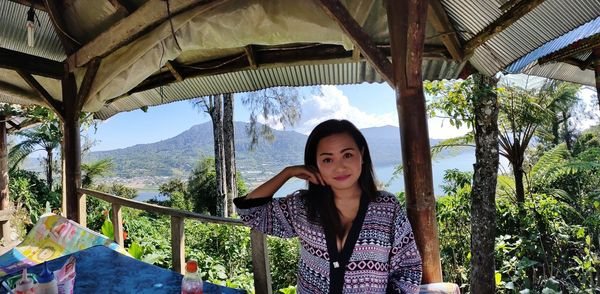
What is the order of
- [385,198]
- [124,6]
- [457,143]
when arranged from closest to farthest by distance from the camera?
[385,198], [124,6], [457,143]

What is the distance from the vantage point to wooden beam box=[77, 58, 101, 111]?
3109 mm

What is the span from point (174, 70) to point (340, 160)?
249 centimetres

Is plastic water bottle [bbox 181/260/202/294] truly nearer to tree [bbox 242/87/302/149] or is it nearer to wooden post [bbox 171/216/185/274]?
wooden post [bbox 171/216/185/274]

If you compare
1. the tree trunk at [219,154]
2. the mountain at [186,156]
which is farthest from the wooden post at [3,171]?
the mountain at [186,156]

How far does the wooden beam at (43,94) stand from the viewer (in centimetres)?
359

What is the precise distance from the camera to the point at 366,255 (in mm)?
1449

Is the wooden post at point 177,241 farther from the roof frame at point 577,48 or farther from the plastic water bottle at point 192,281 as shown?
the roof frame at point 577,48

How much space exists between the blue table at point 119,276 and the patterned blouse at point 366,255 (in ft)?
1.47

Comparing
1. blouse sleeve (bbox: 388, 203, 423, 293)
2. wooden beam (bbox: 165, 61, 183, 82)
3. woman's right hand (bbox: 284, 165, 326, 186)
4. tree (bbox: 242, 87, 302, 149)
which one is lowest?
blouse sleeve (bbox: 388, 203, 423, 293)

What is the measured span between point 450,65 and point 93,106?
308cm

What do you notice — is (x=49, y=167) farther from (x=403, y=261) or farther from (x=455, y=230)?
(x=403, y=261)

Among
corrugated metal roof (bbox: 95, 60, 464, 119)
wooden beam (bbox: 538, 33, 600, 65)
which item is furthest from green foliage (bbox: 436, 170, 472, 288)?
corrugated metal roof (bbox: 95, 60, 464, 119)

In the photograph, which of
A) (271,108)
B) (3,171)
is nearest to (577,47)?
(3,171)

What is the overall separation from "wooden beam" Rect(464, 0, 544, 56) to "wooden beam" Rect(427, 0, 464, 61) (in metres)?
0.07
